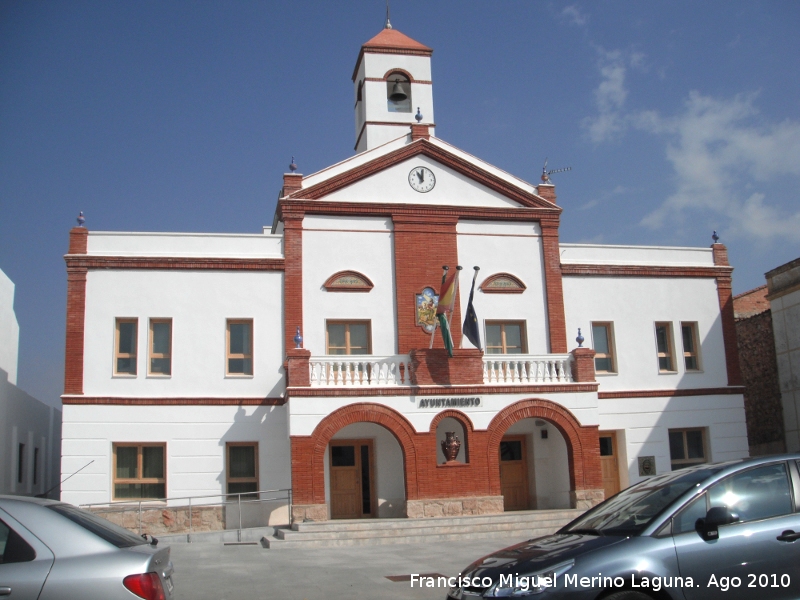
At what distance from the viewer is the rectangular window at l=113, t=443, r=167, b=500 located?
68.6 feet

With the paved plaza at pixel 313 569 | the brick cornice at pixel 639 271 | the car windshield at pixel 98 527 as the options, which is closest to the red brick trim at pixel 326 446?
the paved plaza at pixel 313 569

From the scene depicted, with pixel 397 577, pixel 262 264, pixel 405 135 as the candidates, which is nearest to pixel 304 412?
pixel 262 264

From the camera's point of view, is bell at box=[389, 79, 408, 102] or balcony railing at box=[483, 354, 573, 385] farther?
bell at box=[389, 79, 408, 102]

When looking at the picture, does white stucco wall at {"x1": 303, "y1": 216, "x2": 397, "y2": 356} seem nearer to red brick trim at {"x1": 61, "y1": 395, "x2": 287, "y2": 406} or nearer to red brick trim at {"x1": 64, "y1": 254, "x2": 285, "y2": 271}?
red brick trim at {"x1": 64, "y1": 254, "x2": 285, "y2": 271}

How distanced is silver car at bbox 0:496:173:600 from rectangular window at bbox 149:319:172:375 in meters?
15.4

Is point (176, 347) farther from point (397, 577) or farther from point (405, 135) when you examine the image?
point (397, 577)

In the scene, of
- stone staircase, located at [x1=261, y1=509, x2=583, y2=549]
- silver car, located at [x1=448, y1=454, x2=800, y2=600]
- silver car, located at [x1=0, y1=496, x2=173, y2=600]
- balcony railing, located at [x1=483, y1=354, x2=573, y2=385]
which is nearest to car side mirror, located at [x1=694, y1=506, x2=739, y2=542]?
silver car, located at [x1=448, y1=454, x2=800, y2=600]

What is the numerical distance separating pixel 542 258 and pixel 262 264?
8.17 meters

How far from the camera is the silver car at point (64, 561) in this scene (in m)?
5.98

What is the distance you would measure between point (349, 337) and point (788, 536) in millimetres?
16249

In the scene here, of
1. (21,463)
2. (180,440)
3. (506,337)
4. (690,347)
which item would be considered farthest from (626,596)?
(21,463)

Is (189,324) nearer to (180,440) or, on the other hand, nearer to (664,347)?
(180,440)

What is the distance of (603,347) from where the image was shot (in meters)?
24.3

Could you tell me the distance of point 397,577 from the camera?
12969mm
